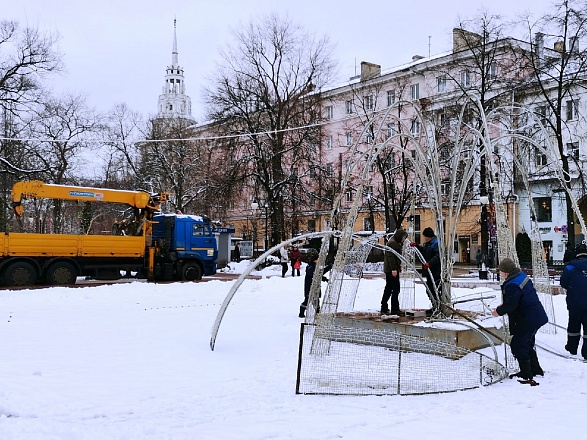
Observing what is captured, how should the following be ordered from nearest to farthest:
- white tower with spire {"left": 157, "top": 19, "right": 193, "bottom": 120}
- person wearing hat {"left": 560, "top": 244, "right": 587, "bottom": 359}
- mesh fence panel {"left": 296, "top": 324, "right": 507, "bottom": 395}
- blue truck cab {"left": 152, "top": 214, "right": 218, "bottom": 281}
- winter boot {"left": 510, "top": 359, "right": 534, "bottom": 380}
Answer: mesh fence panel {"left": 296, "top": 324, "right": 507, "bottom": 395}
winter boot {"left": 510, "top": 359, "right": 534, "bottom": 380}
person wearing hat {"left": 560, "top": 244, "right": 587, "bottom": 359}
blue truck cab {"left": 152, "top": 214, "right": 218, "bottom": 281}
white tower with spire {"left": 157, "top": 19, "right": 193, "bottom": 120}

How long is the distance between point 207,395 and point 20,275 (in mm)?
16752

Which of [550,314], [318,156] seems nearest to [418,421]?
[550,314]

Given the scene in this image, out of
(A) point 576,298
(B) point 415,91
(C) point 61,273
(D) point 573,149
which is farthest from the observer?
(B) point 415,91

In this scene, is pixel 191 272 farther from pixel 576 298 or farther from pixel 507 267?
pixel 507 267

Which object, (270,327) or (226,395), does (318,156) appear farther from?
Answer: (226,395)

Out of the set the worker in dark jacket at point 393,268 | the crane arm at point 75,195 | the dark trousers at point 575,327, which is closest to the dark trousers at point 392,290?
the worker in dark jacket at point 393,268

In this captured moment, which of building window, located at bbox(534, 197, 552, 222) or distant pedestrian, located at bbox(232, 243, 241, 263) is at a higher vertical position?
building window, located at bbox(534, 197, 552, 222)

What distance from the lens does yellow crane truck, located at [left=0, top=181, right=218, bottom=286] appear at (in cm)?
2144

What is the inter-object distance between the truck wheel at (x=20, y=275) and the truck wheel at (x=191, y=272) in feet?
20.0

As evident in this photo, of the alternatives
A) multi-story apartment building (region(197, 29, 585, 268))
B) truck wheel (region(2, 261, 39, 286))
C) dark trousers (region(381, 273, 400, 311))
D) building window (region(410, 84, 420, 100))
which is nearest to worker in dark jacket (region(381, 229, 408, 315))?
dark trousers (region(381, 273, 400, 311))

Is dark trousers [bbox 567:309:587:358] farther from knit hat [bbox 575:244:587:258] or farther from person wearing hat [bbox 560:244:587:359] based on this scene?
knit hat [bbox 575:244:587:258]

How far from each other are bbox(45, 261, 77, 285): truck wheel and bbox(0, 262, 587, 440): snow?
10072mm

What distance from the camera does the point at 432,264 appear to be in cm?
1126

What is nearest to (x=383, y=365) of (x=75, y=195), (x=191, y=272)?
(x=75, y=195)
